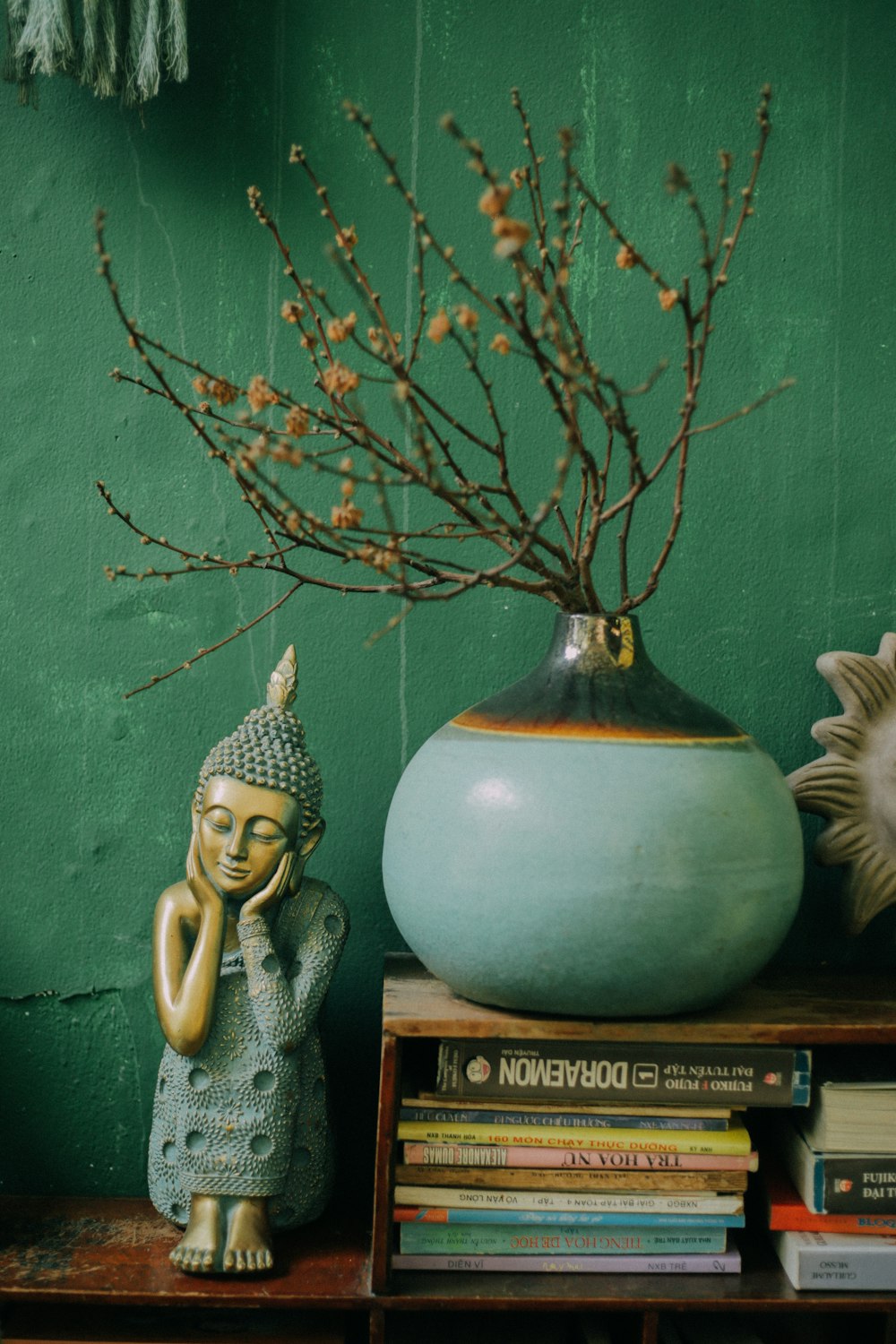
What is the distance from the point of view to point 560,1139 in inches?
50.7

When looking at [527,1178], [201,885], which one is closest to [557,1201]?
[527,1178]

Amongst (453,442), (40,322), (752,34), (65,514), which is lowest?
(65,514)

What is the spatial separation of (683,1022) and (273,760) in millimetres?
558

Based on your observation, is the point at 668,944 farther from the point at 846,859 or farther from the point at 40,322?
the point at 40,322

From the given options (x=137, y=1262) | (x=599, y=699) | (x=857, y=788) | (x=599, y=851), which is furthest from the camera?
(x=857, y=788)

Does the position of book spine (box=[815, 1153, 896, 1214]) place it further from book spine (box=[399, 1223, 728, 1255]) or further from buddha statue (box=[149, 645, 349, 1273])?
buddha statue (box=[149, 645, 349, 1273])

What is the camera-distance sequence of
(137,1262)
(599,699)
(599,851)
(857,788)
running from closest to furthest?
(599,851) < (599,699) < (137,1262) < (857,788)

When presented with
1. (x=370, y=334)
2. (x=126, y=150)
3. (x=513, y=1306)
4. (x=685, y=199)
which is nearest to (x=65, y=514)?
(x=126, y=150)

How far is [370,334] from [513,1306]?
1043mm

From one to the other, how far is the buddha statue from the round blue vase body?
0.58 ft

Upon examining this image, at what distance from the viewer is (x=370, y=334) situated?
115 cm

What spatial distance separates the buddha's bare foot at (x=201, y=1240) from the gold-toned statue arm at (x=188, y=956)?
0.58 feet

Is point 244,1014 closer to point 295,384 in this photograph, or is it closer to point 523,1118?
point 523,1118

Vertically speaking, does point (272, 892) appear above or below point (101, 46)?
below
